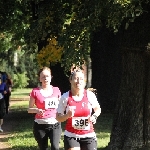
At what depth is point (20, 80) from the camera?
53312 mm

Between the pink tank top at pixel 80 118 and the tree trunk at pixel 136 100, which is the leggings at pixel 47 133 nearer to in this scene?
the pink tank top at pixel 80 118

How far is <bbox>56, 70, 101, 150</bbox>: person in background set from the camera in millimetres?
6684

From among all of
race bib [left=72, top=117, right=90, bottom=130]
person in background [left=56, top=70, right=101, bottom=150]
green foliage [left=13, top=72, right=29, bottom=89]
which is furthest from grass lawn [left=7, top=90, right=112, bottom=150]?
green foliage [left=13, top=72, right=29, bottom=89]

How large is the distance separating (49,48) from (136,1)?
7.60 m

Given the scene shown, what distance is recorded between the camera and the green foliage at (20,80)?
5263 cm

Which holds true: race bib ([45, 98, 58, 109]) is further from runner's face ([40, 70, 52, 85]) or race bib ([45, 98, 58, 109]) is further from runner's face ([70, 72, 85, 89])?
runner's face ([70, 72, 85, 89])

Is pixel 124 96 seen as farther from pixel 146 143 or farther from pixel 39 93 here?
pixel 39 93

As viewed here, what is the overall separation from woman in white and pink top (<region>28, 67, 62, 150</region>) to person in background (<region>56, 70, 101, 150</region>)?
1.50 metres

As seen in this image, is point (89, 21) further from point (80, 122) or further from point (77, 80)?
point (80, 122)

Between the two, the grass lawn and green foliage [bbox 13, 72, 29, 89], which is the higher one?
the grass lawn

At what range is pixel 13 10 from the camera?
2164 cm

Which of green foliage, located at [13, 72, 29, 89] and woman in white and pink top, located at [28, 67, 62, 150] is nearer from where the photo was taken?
woman in white and pink top, located at [28, 67, 62, 150]

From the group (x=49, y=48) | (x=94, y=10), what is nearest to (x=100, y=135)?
(x=49, y=48)

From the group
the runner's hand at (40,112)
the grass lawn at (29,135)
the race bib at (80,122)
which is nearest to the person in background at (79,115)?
the race bib at (80,122)
